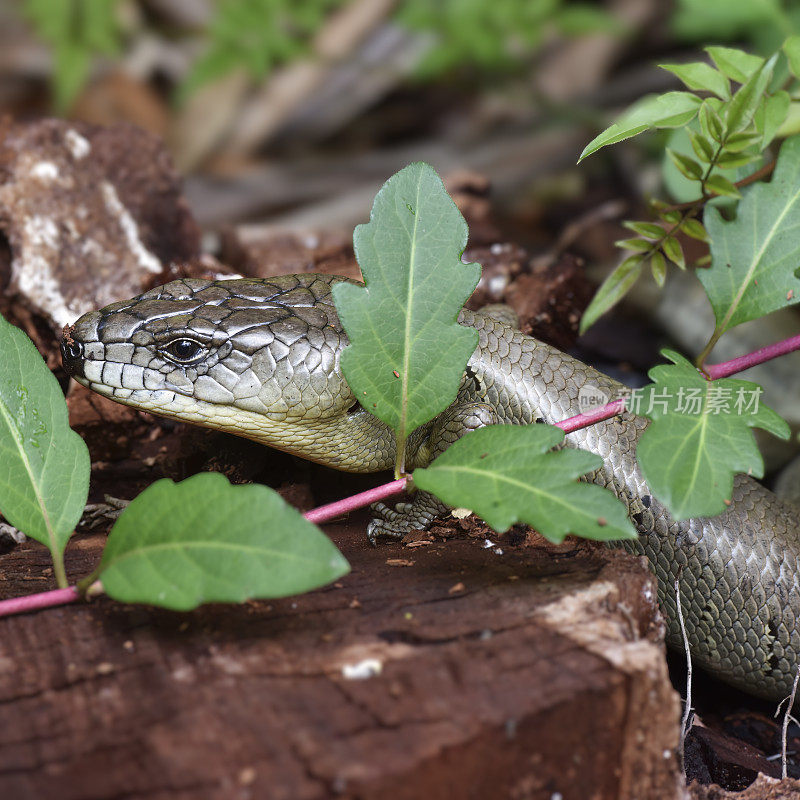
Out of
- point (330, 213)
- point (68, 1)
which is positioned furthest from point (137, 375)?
point (68, 1)

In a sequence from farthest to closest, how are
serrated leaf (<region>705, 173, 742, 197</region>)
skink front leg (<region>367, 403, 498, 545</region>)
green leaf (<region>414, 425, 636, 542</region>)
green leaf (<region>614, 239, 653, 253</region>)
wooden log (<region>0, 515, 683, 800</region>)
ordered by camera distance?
green leaf (<region>614, 239, 653, 253</region>)
skink front leg (<region>367, 403, 498, 545</region>)
serrated leaf (<region>705, 173, 742, 197</region>)
green leaf (<region>414, 425, 636, 542</region>)
wooden log (<region>0, 515, 683, 800</region>)

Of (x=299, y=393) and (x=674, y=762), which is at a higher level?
(x=299, y=393)

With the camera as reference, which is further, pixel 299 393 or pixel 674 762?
pixel 299 393

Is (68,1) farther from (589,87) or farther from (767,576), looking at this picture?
(767,576)

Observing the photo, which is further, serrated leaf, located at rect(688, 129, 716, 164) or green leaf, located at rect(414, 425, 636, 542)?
serrated leaf, located at rect(688, 129, 716, 164)

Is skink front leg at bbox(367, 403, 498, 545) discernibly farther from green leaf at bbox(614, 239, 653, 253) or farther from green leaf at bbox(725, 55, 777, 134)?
green leaf at bbox(725, 55, 777, 134)

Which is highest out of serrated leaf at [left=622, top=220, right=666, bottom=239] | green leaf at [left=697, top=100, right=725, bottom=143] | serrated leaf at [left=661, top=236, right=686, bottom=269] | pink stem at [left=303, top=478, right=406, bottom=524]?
green leaf at [left=697, top=100, right=725, bottom=143]

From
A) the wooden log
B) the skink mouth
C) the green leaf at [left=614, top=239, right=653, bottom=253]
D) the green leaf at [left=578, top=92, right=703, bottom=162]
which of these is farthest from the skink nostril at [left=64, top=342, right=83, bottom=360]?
the green leaf at [left=614, top=239, right=653, bottom=253]
